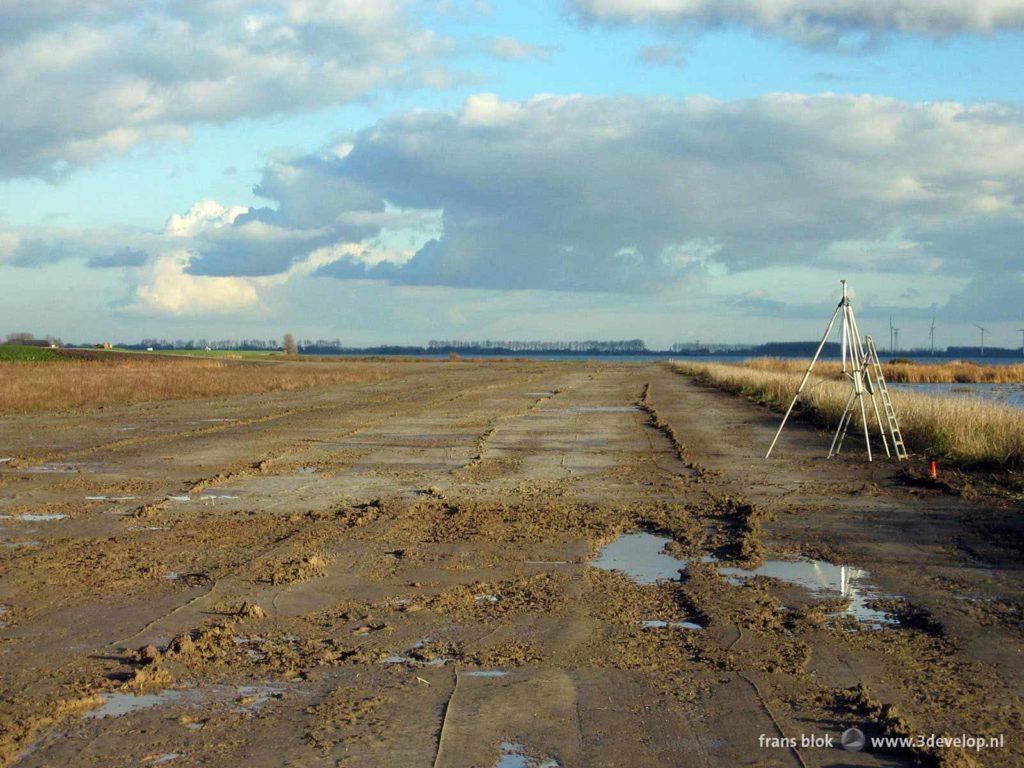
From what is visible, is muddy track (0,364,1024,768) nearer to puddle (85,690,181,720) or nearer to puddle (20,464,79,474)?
puddle (85,690,181,720)

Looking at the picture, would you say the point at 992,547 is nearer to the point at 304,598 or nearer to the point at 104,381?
the point at 304,598

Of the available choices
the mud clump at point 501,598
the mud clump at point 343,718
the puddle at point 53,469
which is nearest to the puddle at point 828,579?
the mud clump at point 501,598

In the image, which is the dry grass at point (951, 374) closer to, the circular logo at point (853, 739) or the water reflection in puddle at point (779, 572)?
the water reflection in puddle at point (779, 572)

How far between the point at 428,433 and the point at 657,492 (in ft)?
32.3

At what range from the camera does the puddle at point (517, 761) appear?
4.55 m

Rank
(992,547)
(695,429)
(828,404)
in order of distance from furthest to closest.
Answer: (828,404)
(695,429)
(992,547)

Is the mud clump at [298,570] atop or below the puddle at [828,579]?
atop

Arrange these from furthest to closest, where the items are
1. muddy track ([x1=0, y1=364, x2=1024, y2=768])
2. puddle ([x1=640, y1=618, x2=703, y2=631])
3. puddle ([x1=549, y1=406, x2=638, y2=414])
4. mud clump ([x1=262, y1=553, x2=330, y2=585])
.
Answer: puddle ([x1=549, y1=406, x2=638, y2=414]) < mud clump ([x1=262, y1=553, x2=330, y2=585]) < puddle ([x1=640, y1=618, x2=703, y2=631]) < muddy track ([x1=0, y1=364, x2=1024, y2=768])

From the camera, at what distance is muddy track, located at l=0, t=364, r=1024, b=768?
16.1ft

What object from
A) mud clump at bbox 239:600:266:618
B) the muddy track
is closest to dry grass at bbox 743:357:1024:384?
the muddy track

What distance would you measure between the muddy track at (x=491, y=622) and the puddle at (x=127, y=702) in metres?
0.02

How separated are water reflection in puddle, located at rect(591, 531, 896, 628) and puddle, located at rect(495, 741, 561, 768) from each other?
3.40m

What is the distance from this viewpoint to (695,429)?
24.3m

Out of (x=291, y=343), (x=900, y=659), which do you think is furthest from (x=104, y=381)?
(x=291, y=343)
